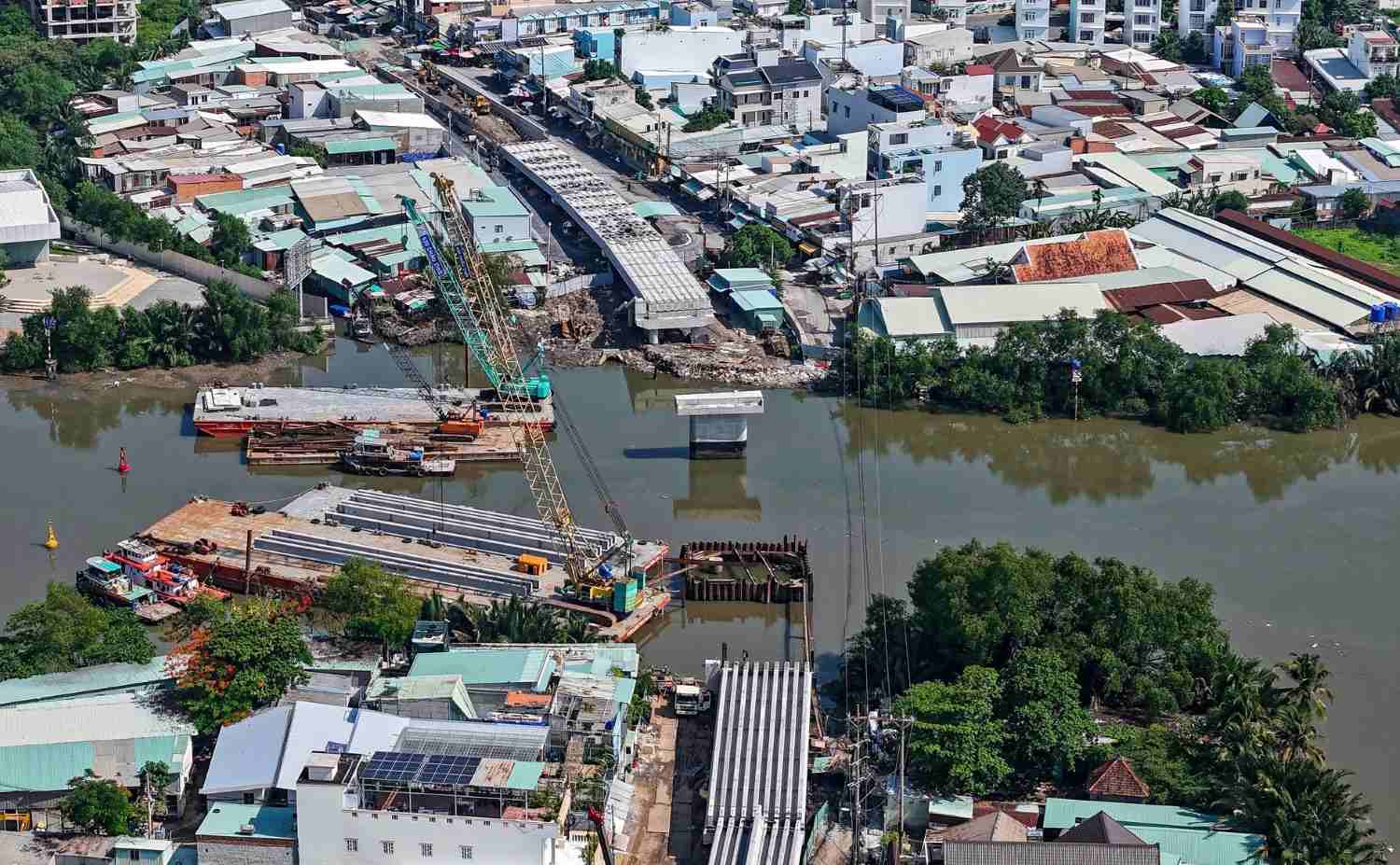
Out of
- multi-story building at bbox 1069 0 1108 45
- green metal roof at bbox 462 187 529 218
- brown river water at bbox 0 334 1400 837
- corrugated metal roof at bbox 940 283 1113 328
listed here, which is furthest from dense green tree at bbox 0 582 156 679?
multi-story building at bbox 1069 0 1108 45

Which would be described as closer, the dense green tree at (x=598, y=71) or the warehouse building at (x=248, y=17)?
the dense green tree at (x=598, y=71)

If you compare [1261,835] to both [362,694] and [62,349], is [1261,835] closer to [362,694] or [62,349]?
[362,694]

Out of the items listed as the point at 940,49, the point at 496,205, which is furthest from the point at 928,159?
the point at 940,49

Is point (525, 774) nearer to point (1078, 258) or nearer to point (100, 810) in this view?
point (100, 810)

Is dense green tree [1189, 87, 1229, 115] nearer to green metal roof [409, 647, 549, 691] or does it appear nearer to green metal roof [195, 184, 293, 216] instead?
green metal roof [195, 184, 293, 216]

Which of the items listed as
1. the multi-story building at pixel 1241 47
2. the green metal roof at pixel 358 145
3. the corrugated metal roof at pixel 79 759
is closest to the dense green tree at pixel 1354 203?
the multi-story building at pixel 1241 47

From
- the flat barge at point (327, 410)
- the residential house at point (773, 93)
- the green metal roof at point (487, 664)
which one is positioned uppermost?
the residential house at point (773, 93)

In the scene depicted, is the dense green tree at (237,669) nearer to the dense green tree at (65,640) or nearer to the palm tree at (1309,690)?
the dense green tree at (65,640)
